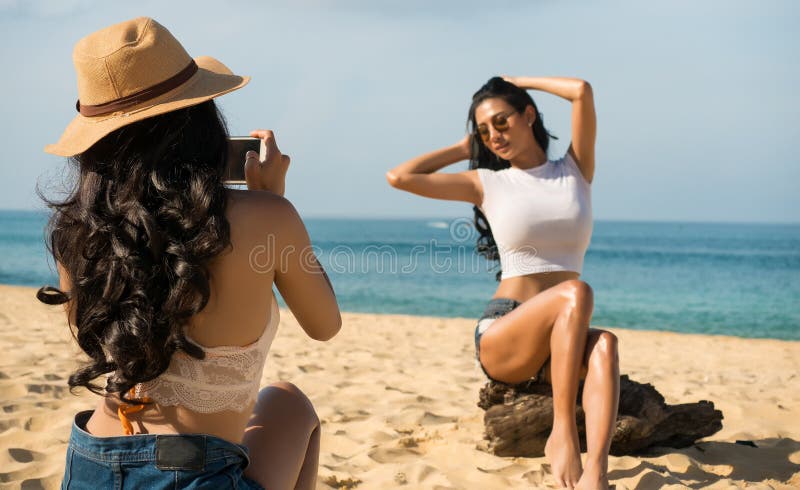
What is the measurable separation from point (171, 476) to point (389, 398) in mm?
3344

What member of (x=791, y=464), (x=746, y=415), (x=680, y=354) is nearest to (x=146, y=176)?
→ (x=791, y=464)

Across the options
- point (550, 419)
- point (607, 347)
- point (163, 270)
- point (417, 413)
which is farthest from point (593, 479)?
point (163, 270)

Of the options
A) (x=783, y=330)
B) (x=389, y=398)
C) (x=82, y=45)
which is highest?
(x=82, y=45)

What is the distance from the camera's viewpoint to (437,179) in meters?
4.10

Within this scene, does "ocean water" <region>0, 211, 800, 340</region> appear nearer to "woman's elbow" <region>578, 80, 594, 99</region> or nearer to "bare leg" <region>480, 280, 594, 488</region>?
"woman's elbow" <region>578, 80, 594, 99</region>

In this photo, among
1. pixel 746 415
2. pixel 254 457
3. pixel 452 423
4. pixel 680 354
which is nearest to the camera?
pixel 254 457

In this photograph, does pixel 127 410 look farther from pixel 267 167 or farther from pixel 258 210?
pixel 267 167

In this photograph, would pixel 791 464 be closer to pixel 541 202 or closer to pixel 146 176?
pixel 541 202

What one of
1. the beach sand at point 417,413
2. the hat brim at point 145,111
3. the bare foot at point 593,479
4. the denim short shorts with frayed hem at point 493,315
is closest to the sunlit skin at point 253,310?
the hat brim at point 145,111

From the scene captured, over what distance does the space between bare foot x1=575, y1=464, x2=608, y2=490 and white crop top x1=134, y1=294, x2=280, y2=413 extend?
163cm

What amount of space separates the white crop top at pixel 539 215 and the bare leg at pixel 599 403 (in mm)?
706

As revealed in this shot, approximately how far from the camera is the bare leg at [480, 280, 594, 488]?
313 cm

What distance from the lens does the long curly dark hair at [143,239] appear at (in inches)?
68.2

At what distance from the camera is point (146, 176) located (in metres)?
1.79
